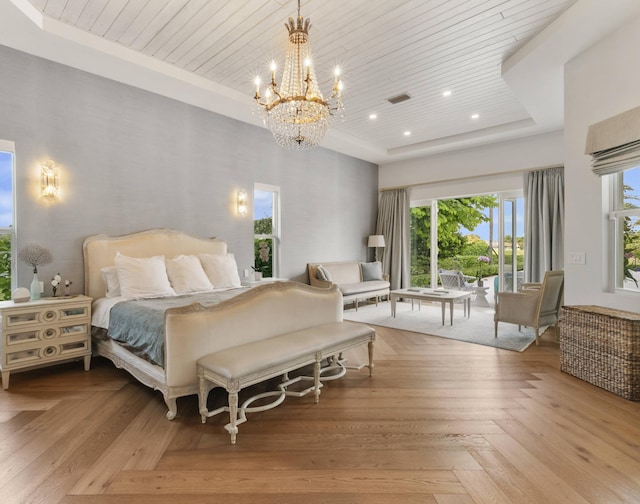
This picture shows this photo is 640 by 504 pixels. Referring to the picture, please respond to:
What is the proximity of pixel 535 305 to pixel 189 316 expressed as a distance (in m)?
4.00

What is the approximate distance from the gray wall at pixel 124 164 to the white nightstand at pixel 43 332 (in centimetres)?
51

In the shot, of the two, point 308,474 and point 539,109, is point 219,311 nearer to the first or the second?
point 308,474

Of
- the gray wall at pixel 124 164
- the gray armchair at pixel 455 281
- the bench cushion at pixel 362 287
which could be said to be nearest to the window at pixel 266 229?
the gray wall at pixel 124 164

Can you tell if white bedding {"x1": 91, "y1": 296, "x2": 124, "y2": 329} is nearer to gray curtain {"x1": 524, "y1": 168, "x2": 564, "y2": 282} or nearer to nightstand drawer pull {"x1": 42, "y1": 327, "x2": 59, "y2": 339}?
nightstand drawer pull {"x1": 42, "y1": 327, "x2": 59, "y2": 339}

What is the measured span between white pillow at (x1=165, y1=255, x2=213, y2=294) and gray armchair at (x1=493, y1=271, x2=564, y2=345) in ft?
12.2

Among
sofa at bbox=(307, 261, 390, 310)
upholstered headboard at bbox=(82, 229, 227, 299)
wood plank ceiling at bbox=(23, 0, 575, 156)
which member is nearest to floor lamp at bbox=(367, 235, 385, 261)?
sofa at bbox=(307, 261, 390, 310)

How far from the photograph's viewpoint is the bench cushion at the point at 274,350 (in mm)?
2250

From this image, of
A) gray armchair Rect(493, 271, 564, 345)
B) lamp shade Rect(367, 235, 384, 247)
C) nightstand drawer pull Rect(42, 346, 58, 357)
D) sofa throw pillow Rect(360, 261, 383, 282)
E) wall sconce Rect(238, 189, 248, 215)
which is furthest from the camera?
lamp shade Rect(367, 235, 384, 247)

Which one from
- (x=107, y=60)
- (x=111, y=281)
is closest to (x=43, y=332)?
(x=111, y=281)

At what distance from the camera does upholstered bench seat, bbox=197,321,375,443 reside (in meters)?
2.20

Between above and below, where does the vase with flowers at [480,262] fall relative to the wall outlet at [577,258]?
below

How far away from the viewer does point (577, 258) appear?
11.2 feet

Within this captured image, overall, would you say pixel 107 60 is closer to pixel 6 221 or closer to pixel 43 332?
pixel 6 221

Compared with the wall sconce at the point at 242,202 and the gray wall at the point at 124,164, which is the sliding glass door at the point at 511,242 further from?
the wall sconce at the point at 242,202
